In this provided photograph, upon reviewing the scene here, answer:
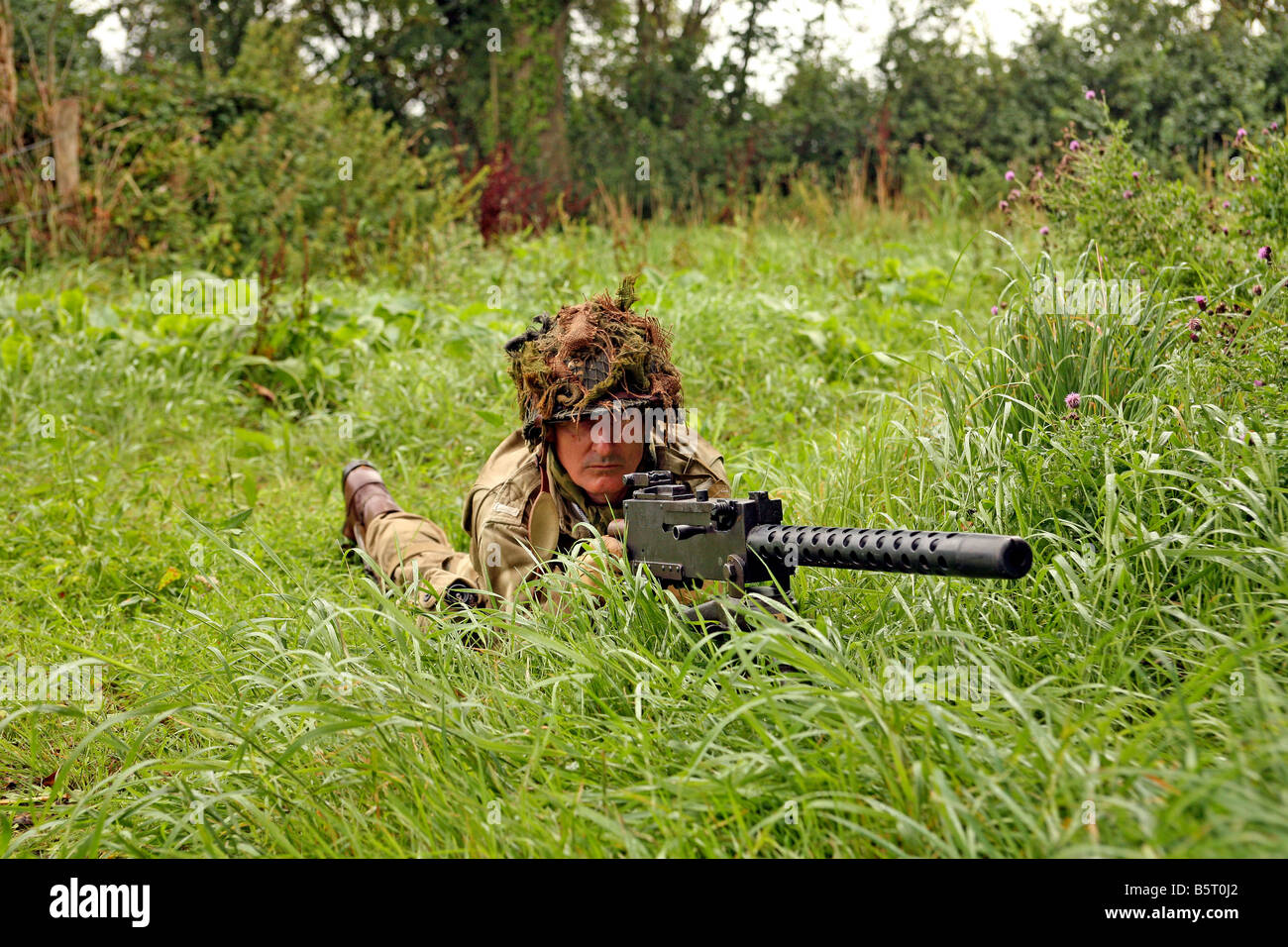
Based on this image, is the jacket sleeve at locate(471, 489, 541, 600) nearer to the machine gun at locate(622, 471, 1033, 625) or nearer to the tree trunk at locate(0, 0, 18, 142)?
the machine gun at locate(622, 471, 1033, 625)

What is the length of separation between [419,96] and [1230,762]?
1764 centimetres

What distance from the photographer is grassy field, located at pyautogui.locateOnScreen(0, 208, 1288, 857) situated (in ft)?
5.39

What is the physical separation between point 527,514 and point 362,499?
130 cm

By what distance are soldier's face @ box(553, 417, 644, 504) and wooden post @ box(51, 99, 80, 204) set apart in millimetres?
6967

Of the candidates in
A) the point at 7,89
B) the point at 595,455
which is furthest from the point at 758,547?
the point at 7,89

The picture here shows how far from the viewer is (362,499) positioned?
4090 millimetres

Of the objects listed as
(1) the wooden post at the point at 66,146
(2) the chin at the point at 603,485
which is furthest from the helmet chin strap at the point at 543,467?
(1) the wooden post at the point at 66,146

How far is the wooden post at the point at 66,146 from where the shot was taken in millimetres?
8086

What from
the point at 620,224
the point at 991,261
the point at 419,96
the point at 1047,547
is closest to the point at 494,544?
the point at 1047,547

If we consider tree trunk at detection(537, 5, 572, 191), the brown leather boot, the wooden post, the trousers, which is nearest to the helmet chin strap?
the trousers

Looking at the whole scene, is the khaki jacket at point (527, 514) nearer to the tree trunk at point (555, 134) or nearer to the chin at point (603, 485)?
the chin at point (603, 485)

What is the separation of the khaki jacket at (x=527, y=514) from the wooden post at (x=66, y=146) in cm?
667
